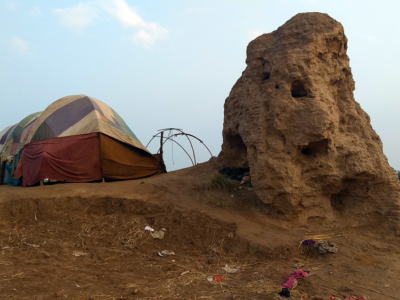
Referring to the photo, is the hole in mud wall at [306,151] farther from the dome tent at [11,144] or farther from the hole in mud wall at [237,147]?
the dome tent at [11,144]

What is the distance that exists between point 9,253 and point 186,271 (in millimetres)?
2668

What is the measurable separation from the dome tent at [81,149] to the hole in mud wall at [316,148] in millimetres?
5281

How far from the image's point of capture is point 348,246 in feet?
15.2

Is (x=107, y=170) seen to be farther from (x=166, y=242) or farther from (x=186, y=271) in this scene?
(x=186, y=271)

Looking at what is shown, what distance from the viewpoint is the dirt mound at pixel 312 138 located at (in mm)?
5371

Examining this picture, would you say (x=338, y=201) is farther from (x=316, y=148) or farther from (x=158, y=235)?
(x=158, y=235)

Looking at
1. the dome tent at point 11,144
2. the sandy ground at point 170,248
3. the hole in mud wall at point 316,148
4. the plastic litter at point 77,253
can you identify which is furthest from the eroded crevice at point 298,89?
the dome tent at point 11,144

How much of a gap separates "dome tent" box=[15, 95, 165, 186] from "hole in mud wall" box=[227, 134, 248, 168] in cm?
322

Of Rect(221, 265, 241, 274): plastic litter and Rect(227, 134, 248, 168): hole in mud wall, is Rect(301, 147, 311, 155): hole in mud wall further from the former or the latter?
Rect(221, 265, 241, 274): plastic litter

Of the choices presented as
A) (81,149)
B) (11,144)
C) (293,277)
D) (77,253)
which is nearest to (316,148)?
(293,277)

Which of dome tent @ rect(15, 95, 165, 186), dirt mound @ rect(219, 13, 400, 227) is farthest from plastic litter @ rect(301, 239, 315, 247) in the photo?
dome tent @ rect(15, 95, 165, 186)

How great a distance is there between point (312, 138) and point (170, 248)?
295 centimetres

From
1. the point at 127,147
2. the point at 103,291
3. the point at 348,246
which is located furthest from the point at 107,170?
the point at 348,246

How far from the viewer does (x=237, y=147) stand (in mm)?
7637
